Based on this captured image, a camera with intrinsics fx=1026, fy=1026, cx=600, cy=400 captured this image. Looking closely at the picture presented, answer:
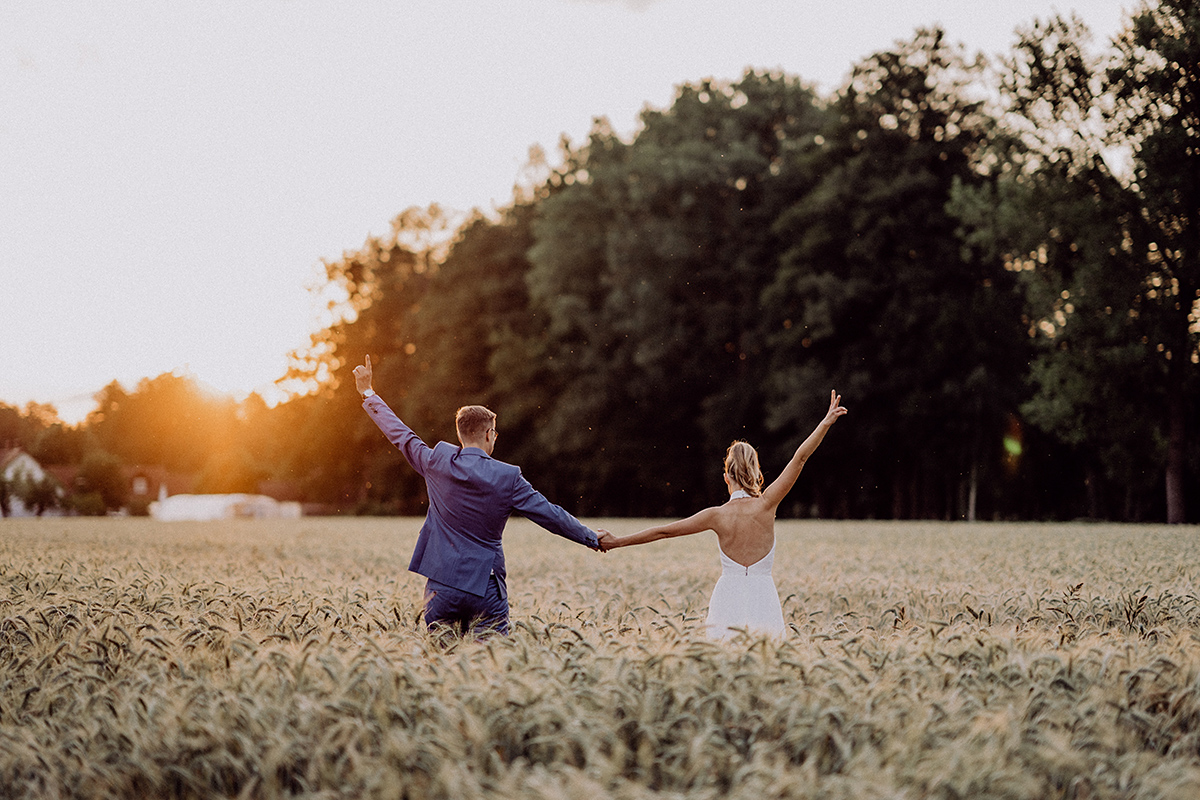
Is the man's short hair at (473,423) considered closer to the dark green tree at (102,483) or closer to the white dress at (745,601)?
the white dress at (745,601)

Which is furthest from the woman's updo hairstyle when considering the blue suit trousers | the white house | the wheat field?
the white house

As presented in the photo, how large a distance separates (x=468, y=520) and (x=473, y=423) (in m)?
0.68

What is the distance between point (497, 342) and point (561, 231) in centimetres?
855

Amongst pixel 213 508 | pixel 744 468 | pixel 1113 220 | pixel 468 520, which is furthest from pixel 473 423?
pixel 213 508

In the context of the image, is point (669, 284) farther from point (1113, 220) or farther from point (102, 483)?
point (102, 483)

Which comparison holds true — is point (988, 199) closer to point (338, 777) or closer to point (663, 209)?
point (663, 209)

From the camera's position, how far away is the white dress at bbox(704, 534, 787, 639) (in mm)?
7180

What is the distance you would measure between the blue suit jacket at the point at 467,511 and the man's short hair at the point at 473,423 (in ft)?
0.33

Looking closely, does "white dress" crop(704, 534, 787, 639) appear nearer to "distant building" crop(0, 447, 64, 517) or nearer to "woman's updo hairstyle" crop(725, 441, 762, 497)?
"woman's updo hairstyle" crop(725, 441, 762, 497)

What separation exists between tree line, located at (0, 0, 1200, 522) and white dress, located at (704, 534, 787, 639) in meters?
33.9

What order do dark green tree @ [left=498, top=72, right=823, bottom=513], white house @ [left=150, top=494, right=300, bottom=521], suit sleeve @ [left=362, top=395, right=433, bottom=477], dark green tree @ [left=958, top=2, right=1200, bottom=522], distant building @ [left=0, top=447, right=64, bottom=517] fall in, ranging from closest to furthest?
suit sleeve @ [left=362, top=395, right=433, bottom=477] → dark green tree @ [left=958, top=2, right=1200, bottom=522] → dark green tree @ [left=498, top=72, right=823, bottom=513] → distant building @ [left=0, top=447, right=64, bottom=517] → white house @ [left=150, top=494, right=300, bottom=521]

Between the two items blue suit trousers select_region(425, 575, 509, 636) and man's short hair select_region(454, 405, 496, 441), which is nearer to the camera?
blue suit trousers select_region(425, 575, 509, 636)

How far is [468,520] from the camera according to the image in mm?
7223

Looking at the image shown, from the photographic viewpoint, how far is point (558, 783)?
3865mm
